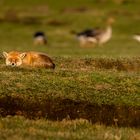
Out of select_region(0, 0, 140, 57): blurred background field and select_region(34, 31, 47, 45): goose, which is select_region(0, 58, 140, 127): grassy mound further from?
select_region(0, 0, 140, 57): blurred background field

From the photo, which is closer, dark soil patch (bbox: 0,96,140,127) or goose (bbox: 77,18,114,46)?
dark soil patch (bbox: 0,96,140,127)

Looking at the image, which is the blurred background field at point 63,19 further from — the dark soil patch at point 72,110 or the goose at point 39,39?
the dark soil patch at point 72,110

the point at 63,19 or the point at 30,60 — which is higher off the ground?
the point at 63,19

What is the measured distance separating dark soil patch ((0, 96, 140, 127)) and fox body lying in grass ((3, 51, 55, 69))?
307 cm

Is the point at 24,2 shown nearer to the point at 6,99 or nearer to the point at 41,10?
the point at 41,10

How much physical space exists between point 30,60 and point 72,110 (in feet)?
11.9

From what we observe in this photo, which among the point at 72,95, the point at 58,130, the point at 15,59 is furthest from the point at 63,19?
the point at 58,130

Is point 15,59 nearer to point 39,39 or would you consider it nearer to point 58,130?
point 58,130

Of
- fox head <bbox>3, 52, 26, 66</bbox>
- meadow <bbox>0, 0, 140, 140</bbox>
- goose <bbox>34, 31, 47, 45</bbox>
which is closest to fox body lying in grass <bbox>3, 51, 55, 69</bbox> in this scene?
fox head <bbox>3, 52, 26, 66</bbox>

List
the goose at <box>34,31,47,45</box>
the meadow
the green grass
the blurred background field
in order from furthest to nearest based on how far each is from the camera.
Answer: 1. the blurred background field
2. the goose at <box>34,31,47,45</box>
3. the meadow
4. the green grass

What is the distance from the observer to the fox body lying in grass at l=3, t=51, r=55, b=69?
17531 mm

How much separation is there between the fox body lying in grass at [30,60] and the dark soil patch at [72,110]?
307cm

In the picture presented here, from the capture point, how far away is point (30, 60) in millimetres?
17688

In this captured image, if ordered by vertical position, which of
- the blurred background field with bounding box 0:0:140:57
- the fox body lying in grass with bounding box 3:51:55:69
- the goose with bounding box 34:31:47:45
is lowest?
the fox body lying in grass with bounding box 3:51:55:69
